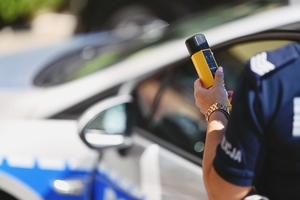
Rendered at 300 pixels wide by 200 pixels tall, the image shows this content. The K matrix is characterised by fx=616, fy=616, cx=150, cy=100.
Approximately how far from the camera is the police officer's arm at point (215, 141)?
55.2 inches

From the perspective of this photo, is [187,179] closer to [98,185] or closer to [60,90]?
[98,185]

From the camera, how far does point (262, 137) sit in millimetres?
1330

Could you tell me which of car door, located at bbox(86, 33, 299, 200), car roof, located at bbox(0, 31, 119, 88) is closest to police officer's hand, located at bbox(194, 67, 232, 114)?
car door, located at bbox(86, 33, 299, 200)

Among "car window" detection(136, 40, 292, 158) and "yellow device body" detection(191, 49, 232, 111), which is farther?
"car window" detection(136, 40, 292, 158)

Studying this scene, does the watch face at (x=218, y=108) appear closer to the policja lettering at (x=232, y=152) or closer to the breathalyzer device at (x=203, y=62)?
the breathalyzer device at (x=203, y=62)

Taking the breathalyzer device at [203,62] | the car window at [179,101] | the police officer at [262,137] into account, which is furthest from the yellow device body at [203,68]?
the car window at [179,101]

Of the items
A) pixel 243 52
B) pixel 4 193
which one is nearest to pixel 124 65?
pixel 243 52

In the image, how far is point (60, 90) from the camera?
274cm

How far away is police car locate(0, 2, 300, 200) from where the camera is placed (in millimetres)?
2355

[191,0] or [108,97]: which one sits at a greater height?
[191,0]

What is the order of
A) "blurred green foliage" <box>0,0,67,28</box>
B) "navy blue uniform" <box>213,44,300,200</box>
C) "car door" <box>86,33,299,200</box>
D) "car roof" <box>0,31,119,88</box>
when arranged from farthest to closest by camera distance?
"blurred green foliage" <box>0,0,67,28</box> < "car roof" <box>0,31,119,88</box> < "car door" <box>86,33,299,200</box> < "navy blue uniform" <box>213,44,300,200</box>

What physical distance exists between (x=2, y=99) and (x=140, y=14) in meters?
4.48

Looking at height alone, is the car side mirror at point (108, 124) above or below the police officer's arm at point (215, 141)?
above

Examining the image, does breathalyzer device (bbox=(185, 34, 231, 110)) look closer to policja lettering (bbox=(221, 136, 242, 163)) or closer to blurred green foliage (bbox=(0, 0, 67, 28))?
policja lettering (bbox=(221, 136, 242, 163))
